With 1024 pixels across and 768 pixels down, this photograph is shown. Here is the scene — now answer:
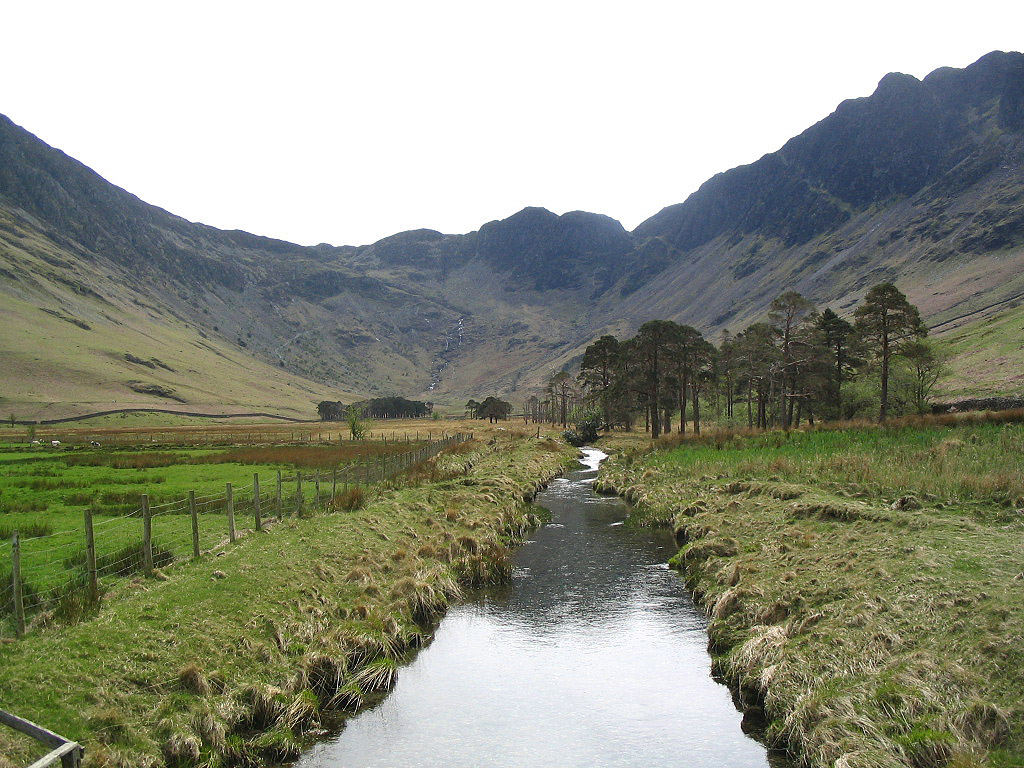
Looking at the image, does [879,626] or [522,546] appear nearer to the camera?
[879,626]

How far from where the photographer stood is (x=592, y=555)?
26062mm

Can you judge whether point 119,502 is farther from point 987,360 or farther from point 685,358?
point 987,360

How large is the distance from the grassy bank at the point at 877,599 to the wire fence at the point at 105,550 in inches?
558

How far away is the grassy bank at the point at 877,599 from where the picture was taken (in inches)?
378

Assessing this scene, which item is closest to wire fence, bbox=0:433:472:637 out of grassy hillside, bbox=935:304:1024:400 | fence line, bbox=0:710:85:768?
fence line, bbox=0:710:85:768

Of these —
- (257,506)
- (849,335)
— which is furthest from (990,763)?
(849,335)

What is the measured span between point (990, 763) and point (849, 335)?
65363 mm

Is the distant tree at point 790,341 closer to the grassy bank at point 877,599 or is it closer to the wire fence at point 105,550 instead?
the grassy bank at point 877,599

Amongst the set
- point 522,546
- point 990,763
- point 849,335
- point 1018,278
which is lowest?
point 522,546

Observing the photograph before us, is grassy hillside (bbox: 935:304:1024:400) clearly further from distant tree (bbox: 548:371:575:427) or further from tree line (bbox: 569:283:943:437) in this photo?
distant tree (bbox: 548:371:575:427)

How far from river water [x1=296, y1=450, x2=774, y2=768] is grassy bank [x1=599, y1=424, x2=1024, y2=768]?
111 centimetres

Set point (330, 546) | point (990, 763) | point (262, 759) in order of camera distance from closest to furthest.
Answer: point (990, 763)
point (262, 759)
point (330, 546)

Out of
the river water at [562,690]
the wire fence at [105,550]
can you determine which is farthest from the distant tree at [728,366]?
the wire fence at [105,550]

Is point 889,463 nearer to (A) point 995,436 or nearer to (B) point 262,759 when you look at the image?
(A) point 995,436
